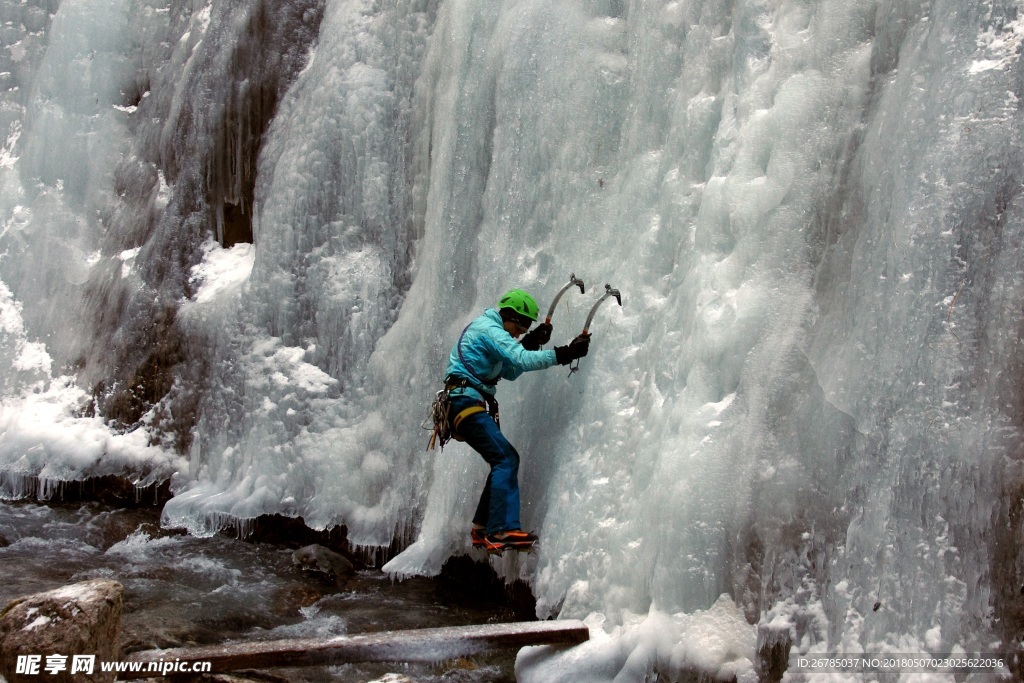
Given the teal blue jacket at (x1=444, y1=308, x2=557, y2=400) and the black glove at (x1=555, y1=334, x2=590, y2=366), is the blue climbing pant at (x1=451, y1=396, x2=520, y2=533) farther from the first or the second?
the black glove at (x1=555, y1=334, x2=590, y2=366)

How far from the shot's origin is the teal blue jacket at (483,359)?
17.3 ft

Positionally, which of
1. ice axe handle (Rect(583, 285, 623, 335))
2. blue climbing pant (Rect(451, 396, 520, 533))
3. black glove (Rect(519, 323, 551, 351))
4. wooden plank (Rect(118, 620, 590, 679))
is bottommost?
wooden plank (Rect(118, 620, 590, 679))

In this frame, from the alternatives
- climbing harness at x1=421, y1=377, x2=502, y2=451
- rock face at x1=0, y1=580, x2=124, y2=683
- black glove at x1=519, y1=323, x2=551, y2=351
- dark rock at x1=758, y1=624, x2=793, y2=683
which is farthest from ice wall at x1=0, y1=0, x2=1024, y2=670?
rock face at x1=0, y1=580, x2=124, y2=683

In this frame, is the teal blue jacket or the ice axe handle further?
the teal blue jacket

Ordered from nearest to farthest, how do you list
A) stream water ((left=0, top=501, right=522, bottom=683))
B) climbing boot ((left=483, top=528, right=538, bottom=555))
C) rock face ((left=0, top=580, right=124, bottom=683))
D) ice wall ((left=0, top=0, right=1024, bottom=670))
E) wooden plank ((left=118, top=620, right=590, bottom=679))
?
rock face ((left=0, top=580, right=124, bottom=683)), ice wall ((left=0, top=0, right=1024, bottom=670)), wooden plank ((left=118, top=620, right=590, bottom=679)), stream water ((left=0, top=501, right=522, bottom=683)), climbing boot ((left=483, top=528, right=538, bottom=555))

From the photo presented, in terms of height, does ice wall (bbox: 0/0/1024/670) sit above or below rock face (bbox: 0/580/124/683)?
above

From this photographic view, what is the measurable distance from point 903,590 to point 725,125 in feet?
7.34

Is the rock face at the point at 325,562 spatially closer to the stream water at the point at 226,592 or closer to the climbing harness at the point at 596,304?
the stream water at the point at 226,592

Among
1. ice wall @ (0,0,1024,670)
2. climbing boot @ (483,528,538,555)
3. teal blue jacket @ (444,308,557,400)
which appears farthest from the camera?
teal blue jacket @ (444,308,557,400)

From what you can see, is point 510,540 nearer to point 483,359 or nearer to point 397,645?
point 397,645

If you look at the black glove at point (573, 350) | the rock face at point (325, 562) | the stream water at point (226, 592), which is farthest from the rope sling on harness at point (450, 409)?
the rock face at point (325, 562)

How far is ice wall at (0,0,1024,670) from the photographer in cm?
391

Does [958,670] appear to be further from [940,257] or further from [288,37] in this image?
[288,37]

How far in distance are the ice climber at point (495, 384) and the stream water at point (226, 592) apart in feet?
2.00
